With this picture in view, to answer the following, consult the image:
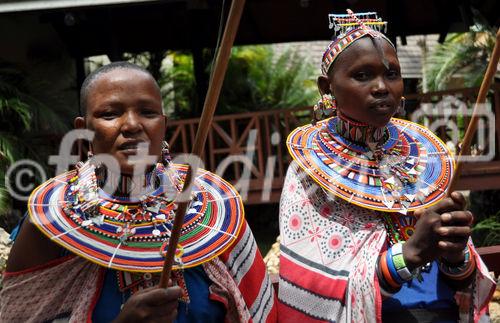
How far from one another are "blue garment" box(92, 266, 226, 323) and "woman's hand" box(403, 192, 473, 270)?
76 cm

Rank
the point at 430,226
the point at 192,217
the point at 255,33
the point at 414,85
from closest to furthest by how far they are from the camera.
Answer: the point at 430,226 → the point at 192,217 → the point at 255,33 → the point at 414,85

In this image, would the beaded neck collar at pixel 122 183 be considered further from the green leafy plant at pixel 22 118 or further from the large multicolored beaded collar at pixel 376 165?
the green leafy plant at pixel 22 118

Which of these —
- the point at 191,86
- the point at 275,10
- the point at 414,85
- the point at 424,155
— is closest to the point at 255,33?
the point at 275,10

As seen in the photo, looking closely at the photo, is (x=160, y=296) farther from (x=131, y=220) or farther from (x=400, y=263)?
(x=400, y=263)

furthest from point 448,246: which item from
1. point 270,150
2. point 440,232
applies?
point 270,150

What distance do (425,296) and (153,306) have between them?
4.24ft

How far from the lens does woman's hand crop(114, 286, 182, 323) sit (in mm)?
2320

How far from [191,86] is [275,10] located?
4.00 meters

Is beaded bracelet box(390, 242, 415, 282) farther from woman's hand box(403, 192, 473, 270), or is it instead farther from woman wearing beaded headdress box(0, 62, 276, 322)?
woman wearing beaded headdress box(0, 62, 276, 322)

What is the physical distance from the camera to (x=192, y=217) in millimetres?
2926

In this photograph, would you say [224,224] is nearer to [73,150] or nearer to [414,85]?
[73,150]

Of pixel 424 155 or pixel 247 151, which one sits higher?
pixel 424 155

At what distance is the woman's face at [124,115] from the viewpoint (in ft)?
8.96

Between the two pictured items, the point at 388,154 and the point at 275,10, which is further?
the point at 275,10
